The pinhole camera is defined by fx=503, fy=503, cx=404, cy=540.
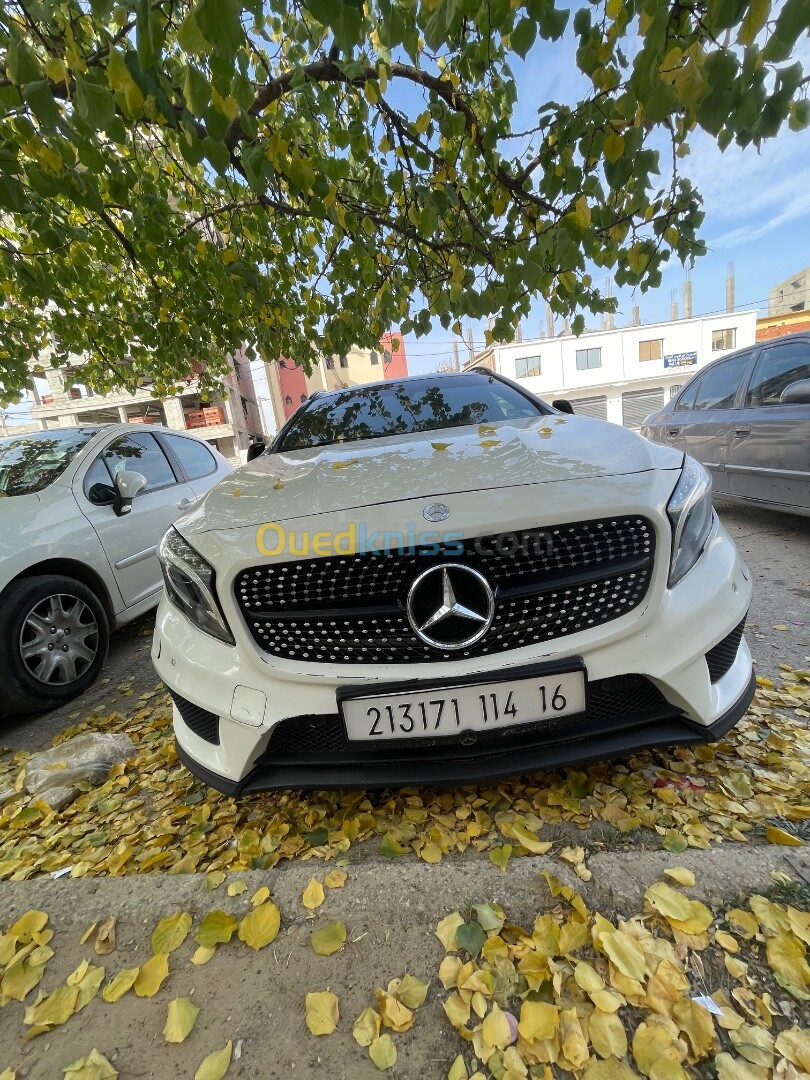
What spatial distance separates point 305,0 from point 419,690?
161 cm

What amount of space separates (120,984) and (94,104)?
2254 millimetres

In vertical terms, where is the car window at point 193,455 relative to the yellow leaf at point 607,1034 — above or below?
above

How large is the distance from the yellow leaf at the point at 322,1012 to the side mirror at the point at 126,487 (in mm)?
2840

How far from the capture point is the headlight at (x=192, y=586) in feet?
4.59

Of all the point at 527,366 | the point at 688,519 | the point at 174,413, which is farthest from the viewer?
the point at 527,366

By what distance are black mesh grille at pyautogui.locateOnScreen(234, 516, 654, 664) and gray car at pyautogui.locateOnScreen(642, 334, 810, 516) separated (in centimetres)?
285

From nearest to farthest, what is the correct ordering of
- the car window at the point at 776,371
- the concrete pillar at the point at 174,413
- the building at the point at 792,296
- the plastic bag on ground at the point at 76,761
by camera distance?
the plastic bag on ground at the point at 76,761, the car window at the point at 776,371, the concrete pillar at the point at 174,413, the building at the point at 792,296

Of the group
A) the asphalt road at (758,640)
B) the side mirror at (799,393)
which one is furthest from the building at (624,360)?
the side mirror at (799,393)

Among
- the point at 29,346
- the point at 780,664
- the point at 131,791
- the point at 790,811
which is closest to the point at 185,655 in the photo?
the point at 131,791

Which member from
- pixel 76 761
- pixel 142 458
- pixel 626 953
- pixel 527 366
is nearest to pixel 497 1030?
pixel 626 953

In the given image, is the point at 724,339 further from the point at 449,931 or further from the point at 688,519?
the point at 449,931

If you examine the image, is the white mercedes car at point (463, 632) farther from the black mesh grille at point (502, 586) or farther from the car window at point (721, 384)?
the car window at point (721, 384)

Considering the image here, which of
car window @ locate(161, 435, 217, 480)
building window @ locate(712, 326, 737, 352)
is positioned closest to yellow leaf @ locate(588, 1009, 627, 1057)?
car window @ locate(161, 435, 217, 480)

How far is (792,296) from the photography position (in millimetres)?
45000
